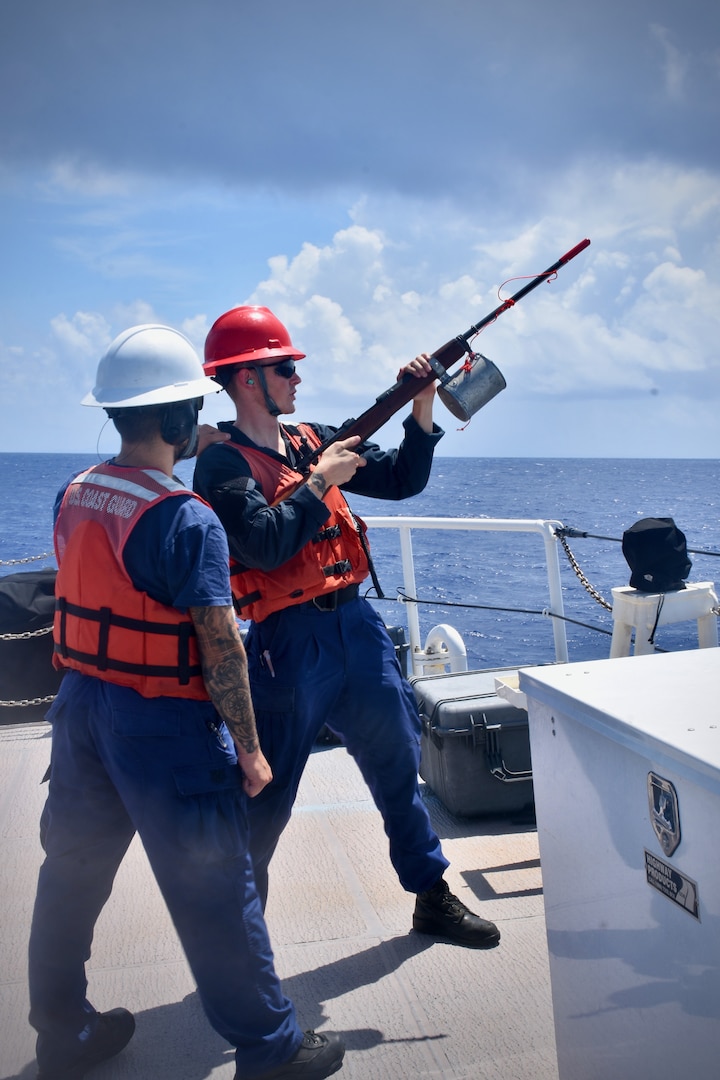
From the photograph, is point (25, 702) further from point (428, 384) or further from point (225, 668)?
point (225, 668)

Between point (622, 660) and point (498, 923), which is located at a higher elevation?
point (622, 660)

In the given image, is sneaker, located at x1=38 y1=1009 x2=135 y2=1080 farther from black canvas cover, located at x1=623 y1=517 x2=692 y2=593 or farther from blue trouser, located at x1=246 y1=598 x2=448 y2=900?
black canvas cover, located at x1=623 y1=517 x2=692 y2=593

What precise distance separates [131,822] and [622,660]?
126 centimetres

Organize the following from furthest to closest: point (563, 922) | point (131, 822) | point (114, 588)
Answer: point (131, 822) < point (114, 588) < point (563, 922)

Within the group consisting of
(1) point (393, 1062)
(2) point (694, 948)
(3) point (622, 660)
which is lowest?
(1) point (393, 1062)

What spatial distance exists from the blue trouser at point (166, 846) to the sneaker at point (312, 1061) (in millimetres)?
52

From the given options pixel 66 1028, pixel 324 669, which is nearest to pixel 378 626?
pixel 324 669

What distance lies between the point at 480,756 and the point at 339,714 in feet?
3.69

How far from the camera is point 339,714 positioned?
3.01 metres

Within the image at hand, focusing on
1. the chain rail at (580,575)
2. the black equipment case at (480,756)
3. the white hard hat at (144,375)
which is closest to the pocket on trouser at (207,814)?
the white hard hat at (144,375)

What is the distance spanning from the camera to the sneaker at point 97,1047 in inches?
93.1

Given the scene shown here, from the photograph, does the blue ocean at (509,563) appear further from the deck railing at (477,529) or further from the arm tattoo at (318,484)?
the arm tattoo at (318,484)

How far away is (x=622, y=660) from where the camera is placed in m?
2.00

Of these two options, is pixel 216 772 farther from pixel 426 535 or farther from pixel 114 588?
pixel 426 535
